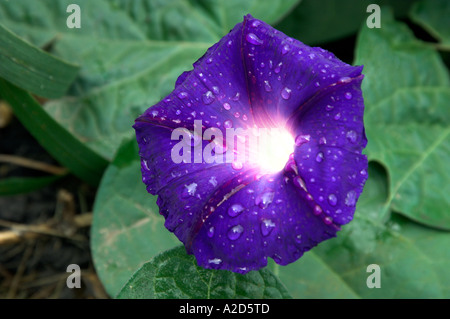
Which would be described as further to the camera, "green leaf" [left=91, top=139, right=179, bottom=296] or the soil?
the soil

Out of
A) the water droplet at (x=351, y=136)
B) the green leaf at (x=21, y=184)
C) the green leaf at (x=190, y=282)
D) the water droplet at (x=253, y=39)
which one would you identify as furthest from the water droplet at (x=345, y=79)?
the green leaf at (x=21, y=184)

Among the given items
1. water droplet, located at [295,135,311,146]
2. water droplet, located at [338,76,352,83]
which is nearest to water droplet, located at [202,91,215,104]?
water droplet, located at [295,135,311,146]

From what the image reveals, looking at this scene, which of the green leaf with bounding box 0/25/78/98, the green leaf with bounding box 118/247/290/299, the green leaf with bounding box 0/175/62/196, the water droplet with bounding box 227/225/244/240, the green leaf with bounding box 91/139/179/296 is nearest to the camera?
the water droplet with bounding box 227/225/244/240

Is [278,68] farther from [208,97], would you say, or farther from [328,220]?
[328,220]

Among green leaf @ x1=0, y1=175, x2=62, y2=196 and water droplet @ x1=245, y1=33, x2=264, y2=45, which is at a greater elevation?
water droplet @ x1=245, y1=33, x2=264, y2=45

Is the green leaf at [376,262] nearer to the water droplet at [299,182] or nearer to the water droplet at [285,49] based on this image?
the water droplet at [299,182]

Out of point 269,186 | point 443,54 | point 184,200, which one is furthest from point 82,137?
point 443,54

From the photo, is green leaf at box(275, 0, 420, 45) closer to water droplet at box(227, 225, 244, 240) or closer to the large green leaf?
the large green leaf

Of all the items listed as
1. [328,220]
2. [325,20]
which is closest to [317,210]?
[328,220]
